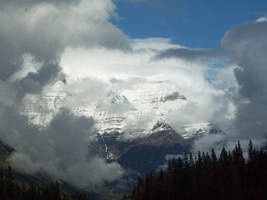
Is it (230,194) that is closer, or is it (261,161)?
(230,194)

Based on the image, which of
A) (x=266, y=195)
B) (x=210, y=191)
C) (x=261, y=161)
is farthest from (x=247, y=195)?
(x=261, y=161)

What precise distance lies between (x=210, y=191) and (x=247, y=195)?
1861 cm

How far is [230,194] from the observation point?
177125mm

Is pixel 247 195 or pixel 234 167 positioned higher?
pixel 234 167

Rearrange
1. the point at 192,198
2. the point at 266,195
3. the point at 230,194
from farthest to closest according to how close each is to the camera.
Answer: the point at 192,198
the point at 230,194
the point at 266,195

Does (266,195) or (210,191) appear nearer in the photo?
(266,195)

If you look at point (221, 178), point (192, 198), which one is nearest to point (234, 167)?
point (221, 178)

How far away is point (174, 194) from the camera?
200m

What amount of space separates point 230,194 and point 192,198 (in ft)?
58.9

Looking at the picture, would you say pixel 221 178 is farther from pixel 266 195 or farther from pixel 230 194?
pixel 266 195

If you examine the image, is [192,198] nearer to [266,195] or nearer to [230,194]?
[230,194]

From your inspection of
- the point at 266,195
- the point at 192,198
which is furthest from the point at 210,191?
the point at 266,195

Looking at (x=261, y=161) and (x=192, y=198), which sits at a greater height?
(x=261, y=161)

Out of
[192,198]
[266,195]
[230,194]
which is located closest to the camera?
[266,195]
